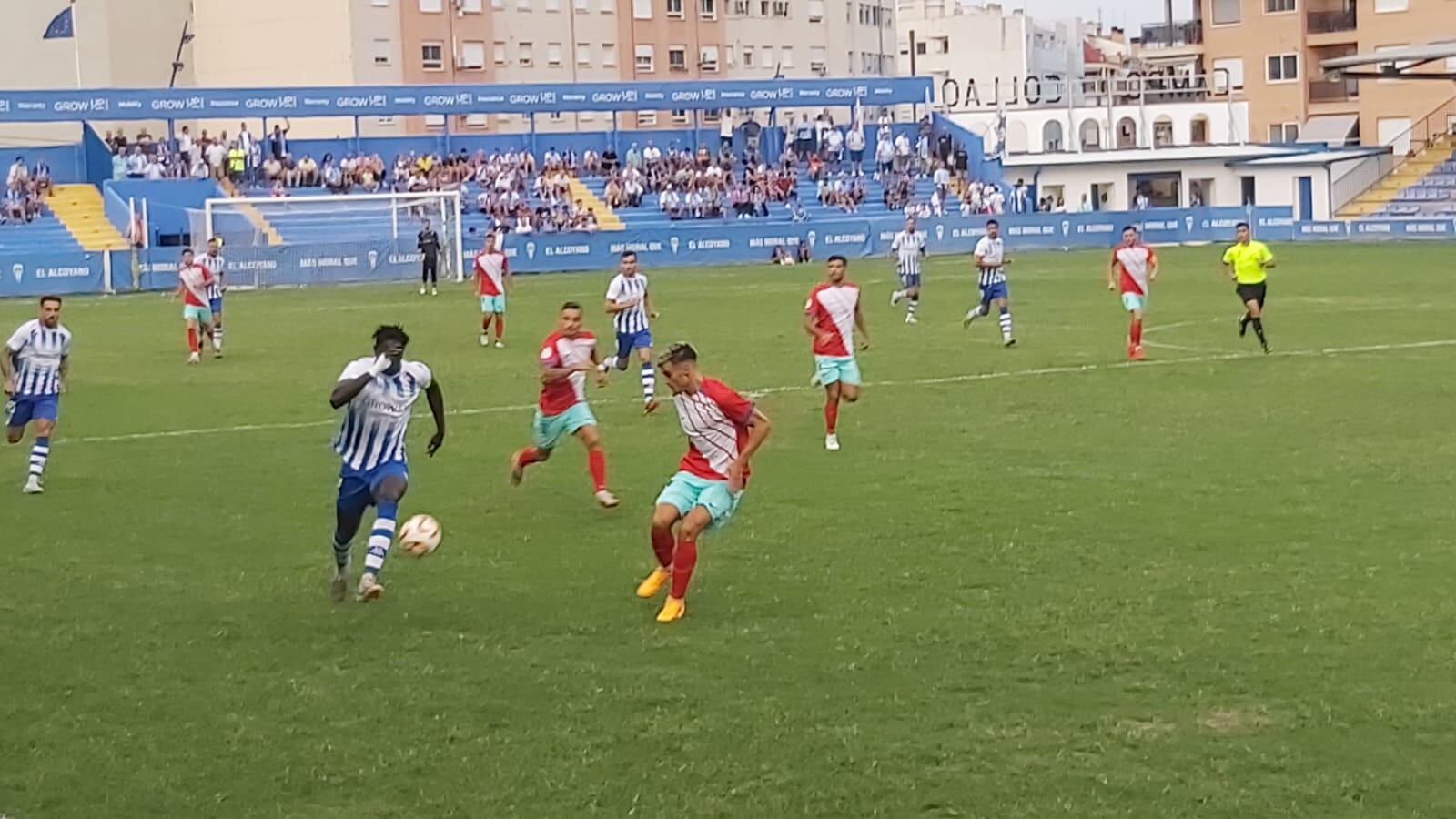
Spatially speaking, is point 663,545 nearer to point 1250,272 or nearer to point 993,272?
point 1250,272

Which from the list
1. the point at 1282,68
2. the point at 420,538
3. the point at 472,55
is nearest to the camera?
the point at 420,538

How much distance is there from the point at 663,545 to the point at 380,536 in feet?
6.08

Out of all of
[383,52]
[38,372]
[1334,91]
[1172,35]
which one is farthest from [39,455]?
[1172,35]

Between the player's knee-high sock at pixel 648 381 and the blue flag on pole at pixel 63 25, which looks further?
the blue flag on pole at pixel 63 25

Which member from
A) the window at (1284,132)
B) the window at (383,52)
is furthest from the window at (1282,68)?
the window at (383,52)

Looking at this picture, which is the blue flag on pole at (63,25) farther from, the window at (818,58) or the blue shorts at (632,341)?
the window at (818,58)

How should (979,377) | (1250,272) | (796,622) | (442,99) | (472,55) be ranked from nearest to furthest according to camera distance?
(796,622), (979,377), (1250,272), (442,99), (472,55)

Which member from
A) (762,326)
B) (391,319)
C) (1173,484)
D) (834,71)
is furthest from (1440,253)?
(834,71)

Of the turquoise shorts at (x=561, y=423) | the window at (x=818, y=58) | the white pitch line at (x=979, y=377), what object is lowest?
the white pitch line at (x=979, y=377)

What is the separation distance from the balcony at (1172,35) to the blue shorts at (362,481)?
9736 cm

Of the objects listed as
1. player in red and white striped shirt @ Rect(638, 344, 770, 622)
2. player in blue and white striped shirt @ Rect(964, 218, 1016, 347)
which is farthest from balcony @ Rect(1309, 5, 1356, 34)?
player in red and white striped shirt @ Rect(638, 344, 770, 622)

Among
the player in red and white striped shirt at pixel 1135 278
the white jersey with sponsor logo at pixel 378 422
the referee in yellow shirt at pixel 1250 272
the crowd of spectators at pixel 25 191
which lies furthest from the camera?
the crowd of spectators at pixel 25 191

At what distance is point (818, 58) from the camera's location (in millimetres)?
107062

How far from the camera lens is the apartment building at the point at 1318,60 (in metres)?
85.8
